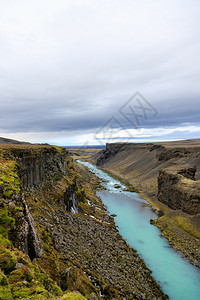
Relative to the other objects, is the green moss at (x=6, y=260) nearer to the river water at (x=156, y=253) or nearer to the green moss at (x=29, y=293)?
the green moss at (x=29, y=293)

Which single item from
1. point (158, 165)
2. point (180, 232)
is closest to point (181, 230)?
point (180, 232)

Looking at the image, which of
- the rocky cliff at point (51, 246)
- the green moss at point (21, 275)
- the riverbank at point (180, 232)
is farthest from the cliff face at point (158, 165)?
Answer: the green moss at point (21, 275)

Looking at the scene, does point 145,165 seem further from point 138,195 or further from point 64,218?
point 64,218

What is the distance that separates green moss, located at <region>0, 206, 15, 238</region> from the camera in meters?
7.88

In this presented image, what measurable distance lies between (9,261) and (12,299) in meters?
1.86

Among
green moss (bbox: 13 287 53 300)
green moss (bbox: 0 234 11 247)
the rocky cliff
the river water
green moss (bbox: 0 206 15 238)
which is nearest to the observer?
green moss (bbox: 13 287 53 300)

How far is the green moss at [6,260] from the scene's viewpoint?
6387mm

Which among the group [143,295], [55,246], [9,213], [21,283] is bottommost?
[143,295]

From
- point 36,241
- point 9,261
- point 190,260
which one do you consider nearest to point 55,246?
point 36,241

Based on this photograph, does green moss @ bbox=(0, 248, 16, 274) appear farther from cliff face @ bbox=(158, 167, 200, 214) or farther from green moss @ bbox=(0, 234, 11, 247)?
cliff face @ bbox=(158, 167, 200, 214)

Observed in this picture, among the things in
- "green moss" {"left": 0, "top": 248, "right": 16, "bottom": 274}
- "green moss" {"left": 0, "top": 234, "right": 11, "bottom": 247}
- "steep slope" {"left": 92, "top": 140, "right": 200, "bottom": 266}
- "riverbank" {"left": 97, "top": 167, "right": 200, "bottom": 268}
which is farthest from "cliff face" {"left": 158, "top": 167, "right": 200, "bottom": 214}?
"green moss" {"left": 0, "top": 248, "right": 16, "bottom": 274}

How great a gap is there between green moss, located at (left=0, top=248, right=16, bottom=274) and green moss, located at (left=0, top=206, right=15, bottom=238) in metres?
1.08

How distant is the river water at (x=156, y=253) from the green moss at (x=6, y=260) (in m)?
19.8

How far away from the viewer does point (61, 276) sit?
36.3ft
